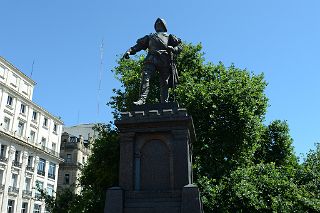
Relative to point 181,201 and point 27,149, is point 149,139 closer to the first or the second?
point 181,201

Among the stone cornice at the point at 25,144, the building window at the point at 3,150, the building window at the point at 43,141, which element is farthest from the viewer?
the building window at the point at 43,141

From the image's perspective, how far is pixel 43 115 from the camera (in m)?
57.3

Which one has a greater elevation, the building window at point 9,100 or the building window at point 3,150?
the building window at point 9,100

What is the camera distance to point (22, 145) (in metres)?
51.4

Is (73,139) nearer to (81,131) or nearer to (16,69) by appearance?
(81,131)

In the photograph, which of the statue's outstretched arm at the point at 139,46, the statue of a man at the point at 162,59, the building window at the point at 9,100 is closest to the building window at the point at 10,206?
the building window at the point at 9,100

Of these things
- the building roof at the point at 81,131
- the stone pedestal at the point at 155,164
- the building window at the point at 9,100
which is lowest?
the stone pedestal at the point at 155,164

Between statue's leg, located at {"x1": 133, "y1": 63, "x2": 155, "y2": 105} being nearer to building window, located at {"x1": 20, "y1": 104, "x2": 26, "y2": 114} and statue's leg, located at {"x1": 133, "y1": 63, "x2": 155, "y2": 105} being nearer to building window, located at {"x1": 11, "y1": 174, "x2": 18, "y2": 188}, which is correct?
building window, located at {"x1": 11, "y1": 174, "x2": 18, "y2": 188}

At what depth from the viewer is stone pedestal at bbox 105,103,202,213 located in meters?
10.2

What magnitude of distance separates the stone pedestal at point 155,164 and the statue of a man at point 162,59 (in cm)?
160

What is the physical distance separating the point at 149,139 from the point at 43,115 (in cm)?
4911

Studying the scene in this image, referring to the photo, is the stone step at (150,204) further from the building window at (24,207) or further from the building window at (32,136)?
the building window at (32,136)

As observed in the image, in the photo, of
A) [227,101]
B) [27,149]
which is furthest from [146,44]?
[27,149]

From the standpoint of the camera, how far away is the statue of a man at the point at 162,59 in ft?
41.3
